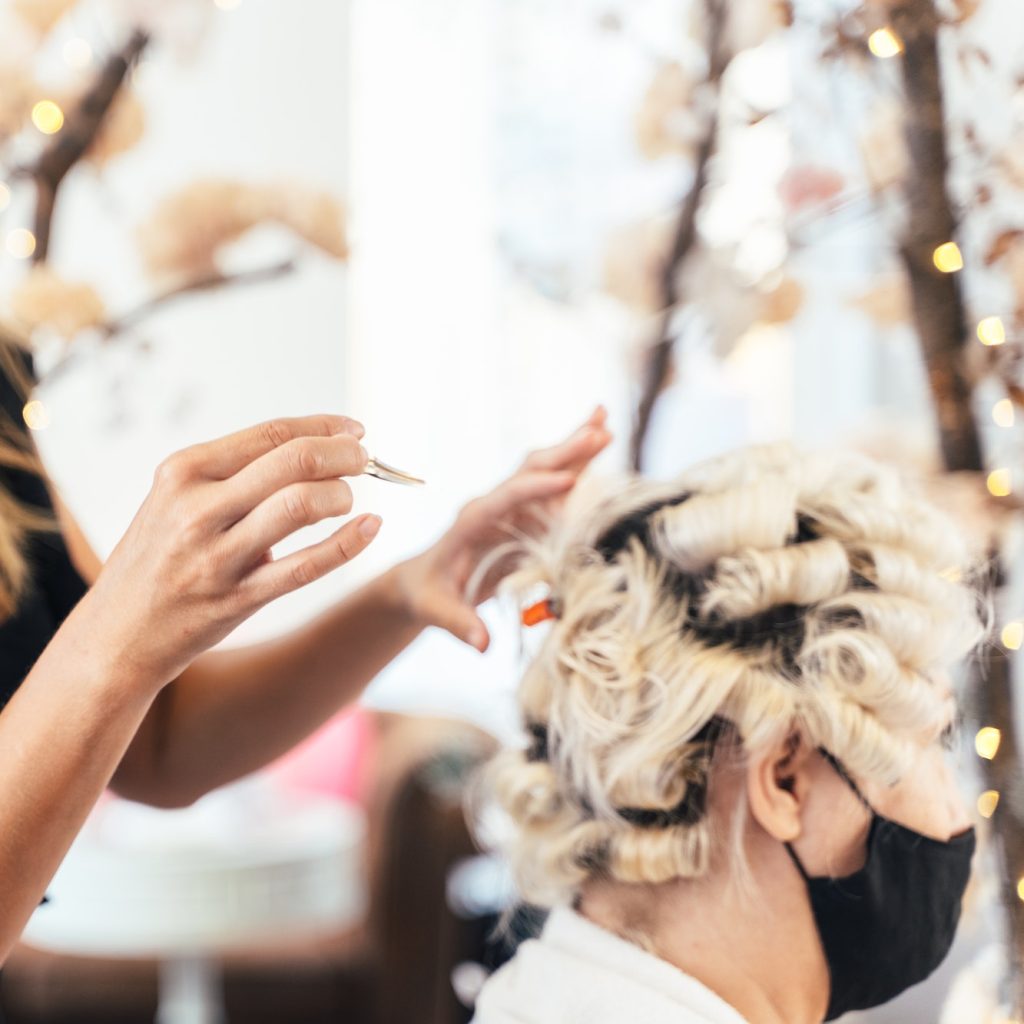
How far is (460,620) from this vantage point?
3.58 feet

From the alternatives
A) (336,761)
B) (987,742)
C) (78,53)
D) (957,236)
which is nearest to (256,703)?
(987,742)

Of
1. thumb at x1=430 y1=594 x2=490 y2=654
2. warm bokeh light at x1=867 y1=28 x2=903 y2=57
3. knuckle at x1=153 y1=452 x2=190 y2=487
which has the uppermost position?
warm bokeh light at x1=867 y1=28 x2=903 y2=57

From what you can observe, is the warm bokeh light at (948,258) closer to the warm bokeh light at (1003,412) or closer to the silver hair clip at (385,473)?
the warm bokeh light at (1003,412)

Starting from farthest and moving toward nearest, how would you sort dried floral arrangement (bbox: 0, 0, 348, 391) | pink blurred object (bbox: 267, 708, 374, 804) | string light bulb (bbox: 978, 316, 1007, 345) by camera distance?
pink blurred object (bbox: 267, 708, 374, 804), dried floral arrangement (bbox: 0, 0, 348, 391), string light bulb (bbox: 978, 316, 1007, 345)

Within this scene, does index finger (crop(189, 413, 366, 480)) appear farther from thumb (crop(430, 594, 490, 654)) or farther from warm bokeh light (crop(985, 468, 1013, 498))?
warm bokeh light (crop(985, 468, 1013, 498))

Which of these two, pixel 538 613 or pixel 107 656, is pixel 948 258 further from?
pixel 107 656

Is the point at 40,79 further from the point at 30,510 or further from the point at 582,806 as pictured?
the point at 582,806

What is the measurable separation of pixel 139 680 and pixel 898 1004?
662 mm

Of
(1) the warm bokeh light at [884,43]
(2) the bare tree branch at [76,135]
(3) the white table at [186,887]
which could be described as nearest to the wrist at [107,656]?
(1) the warm bokeh light at [884,43]

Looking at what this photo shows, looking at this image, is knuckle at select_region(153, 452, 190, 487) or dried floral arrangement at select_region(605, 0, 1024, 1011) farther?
dried floral arrangement at select_region(605, 0, 1024, 1011)

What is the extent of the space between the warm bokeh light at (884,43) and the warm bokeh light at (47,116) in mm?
942

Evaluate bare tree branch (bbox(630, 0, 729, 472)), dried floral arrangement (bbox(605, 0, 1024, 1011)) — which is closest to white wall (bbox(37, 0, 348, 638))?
bare tree branch (bbox(630, 0, 729, 472))

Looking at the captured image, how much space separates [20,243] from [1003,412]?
1143mm

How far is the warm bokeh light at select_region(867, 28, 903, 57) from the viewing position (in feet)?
3.54
